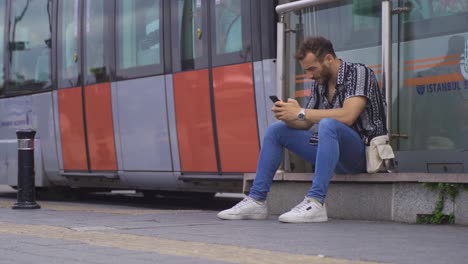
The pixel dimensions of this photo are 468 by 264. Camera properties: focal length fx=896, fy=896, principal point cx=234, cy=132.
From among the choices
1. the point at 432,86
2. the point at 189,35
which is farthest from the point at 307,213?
the point at 189,35

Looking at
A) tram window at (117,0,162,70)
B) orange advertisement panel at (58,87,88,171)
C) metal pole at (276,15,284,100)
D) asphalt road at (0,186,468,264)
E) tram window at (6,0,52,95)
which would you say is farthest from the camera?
tram window at (6,0,52,95)

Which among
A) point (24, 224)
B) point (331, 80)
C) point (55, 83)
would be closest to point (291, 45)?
point (331, 80)

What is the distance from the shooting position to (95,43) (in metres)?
10.1

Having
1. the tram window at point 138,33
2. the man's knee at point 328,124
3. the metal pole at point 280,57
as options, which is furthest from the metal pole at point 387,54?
the tram window at point 138,33

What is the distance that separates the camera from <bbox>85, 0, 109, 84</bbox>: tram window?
10016mm

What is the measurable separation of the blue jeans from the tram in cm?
48

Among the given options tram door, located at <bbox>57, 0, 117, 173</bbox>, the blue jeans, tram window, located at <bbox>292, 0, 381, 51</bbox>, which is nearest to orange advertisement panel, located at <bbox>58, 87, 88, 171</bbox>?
tram door, located at <bbox>57, 0, 117, 173</bbox>

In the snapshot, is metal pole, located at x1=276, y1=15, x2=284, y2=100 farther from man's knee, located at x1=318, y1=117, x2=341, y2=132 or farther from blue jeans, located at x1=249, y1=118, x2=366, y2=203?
man's knee, located at x1=318, y1=117, x2=341, y2=132

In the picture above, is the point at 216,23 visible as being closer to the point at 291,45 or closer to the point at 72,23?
the point at 291,45

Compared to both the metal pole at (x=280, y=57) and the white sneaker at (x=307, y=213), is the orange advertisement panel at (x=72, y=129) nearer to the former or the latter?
the metal pole at (x=280, y=57)

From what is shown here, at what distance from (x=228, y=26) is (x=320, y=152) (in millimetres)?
2654

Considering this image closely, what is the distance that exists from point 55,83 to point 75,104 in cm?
53

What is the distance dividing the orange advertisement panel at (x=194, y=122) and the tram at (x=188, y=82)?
13 millimetres

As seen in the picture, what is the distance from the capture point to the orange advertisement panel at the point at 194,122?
8586 mm
